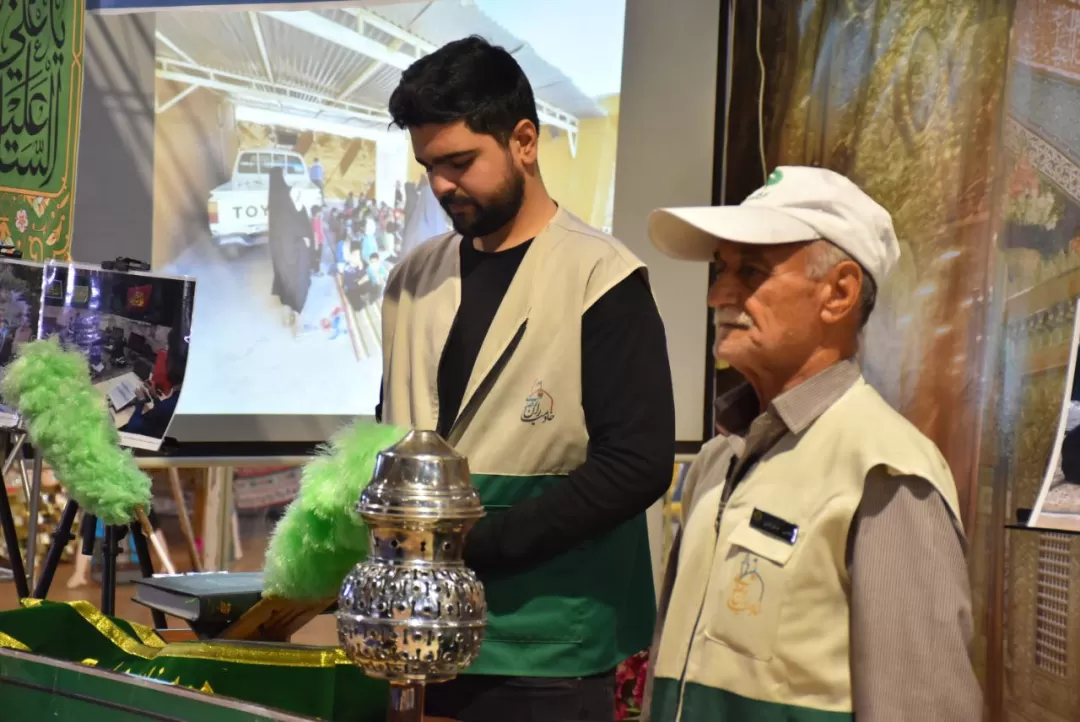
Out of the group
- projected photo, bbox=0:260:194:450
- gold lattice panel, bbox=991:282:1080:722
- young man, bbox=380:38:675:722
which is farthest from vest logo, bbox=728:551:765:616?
gold lattice panel, bbox=991:282:1080:722

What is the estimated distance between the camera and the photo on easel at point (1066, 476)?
254cm

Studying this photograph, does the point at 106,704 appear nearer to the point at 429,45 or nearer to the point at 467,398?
the point at 467,398

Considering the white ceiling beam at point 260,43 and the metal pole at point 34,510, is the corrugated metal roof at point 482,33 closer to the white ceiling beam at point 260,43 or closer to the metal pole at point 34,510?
the white ceiling beam at point 260,43

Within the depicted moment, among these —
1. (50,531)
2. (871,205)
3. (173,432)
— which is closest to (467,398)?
(871,205)

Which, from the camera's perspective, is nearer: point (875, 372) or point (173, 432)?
point (173, 432)

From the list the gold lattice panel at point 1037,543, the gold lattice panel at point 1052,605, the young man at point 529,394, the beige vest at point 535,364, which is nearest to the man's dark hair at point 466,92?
the young man at point 529,394

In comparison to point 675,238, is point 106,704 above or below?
below

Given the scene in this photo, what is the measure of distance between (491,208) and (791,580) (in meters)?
0.76

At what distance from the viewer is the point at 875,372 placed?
372 centimetres

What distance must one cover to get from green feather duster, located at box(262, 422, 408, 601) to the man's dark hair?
523mm

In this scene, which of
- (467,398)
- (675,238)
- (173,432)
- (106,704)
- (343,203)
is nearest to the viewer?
(106,704)

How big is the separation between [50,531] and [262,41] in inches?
89.6

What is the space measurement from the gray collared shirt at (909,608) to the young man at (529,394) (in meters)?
0.48

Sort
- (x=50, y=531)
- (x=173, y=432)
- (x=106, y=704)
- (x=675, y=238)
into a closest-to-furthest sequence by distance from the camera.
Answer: (x=106, y=704) → (x=675, y=238) → (x=173, y=432) → (x=50, y=531)
